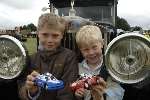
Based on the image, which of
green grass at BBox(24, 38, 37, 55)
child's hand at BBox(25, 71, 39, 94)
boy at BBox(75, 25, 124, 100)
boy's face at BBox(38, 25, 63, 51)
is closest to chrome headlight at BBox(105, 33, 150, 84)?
boy at BBox(75, 25, 124, 100)

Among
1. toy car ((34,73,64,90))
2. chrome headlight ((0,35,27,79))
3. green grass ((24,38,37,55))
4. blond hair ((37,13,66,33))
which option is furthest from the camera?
green grass ((24,38,37,55))

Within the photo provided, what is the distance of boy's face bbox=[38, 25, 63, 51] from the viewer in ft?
11.2

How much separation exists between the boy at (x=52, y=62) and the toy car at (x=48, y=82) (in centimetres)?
23

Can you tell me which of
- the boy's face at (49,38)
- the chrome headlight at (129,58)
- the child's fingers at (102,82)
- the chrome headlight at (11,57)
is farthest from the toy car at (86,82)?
the chrome headlight at (11,57)

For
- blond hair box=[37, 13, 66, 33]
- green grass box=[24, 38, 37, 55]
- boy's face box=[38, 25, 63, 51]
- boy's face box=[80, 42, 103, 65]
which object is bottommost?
green grass box=[24, 38, 37, 55]

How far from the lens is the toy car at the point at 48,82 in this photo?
9.96 feet

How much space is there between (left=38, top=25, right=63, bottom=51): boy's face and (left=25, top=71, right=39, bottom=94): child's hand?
0.36 metres

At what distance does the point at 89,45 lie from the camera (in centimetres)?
332

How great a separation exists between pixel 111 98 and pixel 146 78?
33 centimetres

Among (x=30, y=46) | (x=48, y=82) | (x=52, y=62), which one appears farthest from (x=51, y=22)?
(x=30, y=46)

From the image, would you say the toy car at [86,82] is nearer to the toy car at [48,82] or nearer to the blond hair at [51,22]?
the toy car at [48,82]

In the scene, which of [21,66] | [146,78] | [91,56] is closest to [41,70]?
[21,66]

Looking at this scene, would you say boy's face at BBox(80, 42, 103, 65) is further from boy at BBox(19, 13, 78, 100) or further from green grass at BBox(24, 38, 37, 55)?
green grass at BBox(24, 38, 37, 55)

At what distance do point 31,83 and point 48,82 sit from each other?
0.67ft
